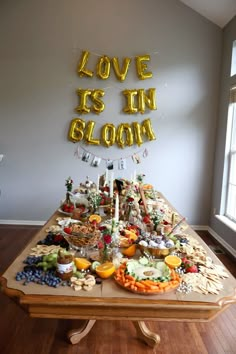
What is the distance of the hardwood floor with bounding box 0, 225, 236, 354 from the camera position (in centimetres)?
187

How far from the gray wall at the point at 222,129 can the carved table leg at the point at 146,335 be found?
203 centimetres

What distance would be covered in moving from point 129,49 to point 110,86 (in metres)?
0.58

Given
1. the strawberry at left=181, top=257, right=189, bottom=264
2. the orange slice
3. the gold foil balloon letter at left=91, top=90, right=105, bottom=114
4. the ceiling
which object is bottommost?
the strawberry at left=181, top=257, right=189, bottom=264

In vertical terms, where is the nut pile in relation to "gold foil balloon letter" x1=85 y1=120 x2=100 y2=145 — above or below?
below

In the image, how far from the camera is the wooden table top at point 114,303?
1.17m

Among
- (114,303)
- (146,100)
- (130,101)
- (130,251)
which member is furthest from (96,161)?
(114,303)

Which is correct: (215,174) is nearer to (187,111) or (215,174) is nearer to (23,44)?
(187,111)

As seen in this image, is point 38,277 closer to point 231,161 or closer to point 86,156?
point 86,156

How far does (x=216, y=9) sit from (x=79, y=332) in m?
3.92

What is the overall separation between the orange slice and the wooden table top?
199 millimetres

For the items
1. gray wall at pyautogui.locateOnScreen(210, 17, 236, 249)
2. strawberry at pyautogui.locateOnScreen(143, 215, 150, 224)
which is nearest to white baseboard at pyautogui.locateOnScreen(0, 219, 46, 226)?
gray wall at pyautogui.locateOnScreen(210, 17, 236, 249)

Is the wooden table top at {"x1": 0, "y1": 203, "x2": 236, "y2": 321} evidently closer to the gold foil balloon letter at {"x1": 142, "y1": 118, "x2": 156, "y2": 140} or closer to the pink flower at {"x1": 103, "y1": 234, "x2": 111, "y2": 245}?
the pink flower at {"x1": 103, "y1": 234, "x2": 111, "y2": 245}

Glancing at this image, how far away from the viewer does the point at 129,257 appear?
1.60 meters

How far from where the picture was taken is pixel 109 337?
1.97m
